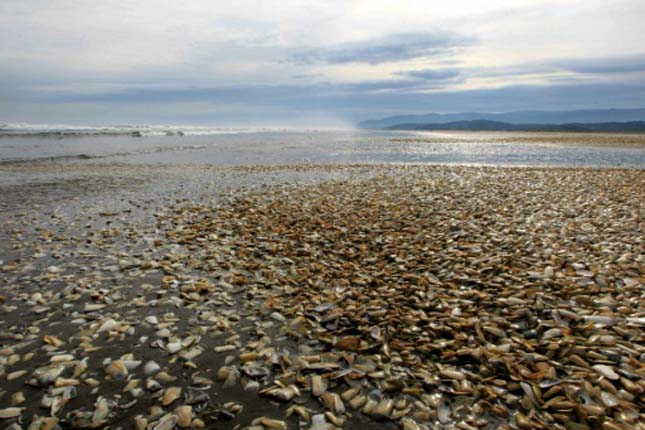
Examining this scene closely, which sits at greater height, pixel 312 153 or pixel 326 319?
pixel 312 153

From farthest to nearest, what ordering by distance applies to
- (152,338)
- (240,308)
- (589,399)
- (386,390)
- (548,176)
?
(548,176) < (240,308) < (152,338) < (386,390) < (589,399)

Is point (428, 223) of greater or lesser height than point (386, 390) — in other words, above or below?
above

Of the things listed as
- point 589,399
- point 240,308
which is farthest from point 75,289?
point 589,399

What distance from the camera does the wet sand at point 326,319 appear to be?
412 cm

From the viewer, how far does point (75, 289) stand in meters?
6.91

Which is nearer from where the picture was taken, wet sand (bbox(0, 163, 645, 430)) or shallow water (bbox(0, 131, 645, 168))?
wet sand (bbox(0, 163, 645, 430))

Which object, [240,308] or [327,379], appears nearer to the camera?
[327,379]

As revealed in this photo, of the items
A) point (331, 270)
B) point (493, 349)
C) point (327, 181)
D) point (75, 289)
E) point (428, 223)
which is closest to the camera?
point (493, 349)

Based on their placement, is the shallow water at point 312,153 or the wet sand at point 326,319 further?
the shallow water at point 312,153

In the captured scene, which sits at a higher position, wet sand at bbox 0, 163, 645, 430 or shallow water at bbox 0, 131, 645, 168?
shallow water at bbox 0, 131, 645, 168

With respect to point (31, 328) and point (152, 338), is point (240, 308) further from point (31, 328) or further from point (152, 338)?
point (31, 328)

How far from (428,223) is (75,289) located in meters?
8.37

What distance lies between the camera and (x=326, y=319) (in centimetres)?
591

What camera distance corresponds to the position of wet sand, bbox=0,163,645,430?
4.12 metres
